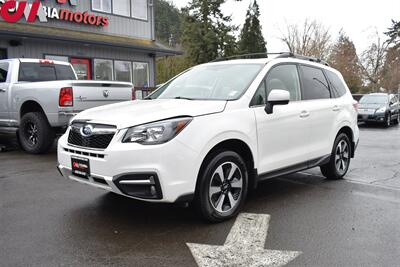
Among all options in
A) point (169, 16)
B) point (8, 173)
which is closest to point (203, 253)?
point (8, 173)

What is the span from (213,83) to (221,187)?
1.43 m

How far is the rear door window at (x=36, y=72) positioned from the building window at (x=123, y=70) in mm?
8301

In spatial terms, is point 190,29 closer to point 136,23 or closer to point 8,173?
point 136,23

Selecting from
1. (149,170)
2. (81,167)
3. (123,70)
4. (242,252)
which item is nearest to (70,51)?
(123,70)

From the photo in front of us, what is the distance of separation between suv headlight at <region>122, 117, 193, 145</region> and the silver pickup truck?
14.2 feet

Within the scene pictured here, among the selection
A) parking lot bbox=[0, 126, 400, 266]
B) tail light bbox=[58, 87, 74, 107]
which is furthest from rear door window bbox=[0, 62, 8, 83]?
parking lot bbox=[0, 126, 400, 266]

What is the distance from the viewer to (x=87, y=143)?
4.09 meters

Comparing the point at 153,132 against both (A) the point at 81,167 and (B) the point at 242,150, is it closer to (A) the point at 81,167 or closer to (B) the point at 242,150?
(A) the point at 81,167

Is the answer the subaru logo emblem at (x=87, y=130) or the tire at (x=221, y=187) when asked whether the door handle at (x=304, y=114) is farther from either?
the subaru logo emblem at (x=87, y=130)

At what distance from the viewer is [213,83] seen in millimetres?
5004

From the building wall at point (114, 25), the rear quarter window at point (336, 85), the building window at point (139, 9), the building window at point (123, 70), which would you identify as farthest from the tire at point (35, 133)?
the building window at point (139, 9)

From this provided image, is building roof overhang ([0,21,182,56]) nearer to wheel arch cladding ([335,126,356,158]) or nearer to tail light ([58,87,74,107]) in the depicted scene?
tail light ([58,87,74,107])

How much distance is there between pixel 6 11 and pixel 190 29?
74.0 feet

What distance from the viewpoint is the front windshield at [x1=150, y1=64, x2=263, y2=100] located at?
4727 mm
